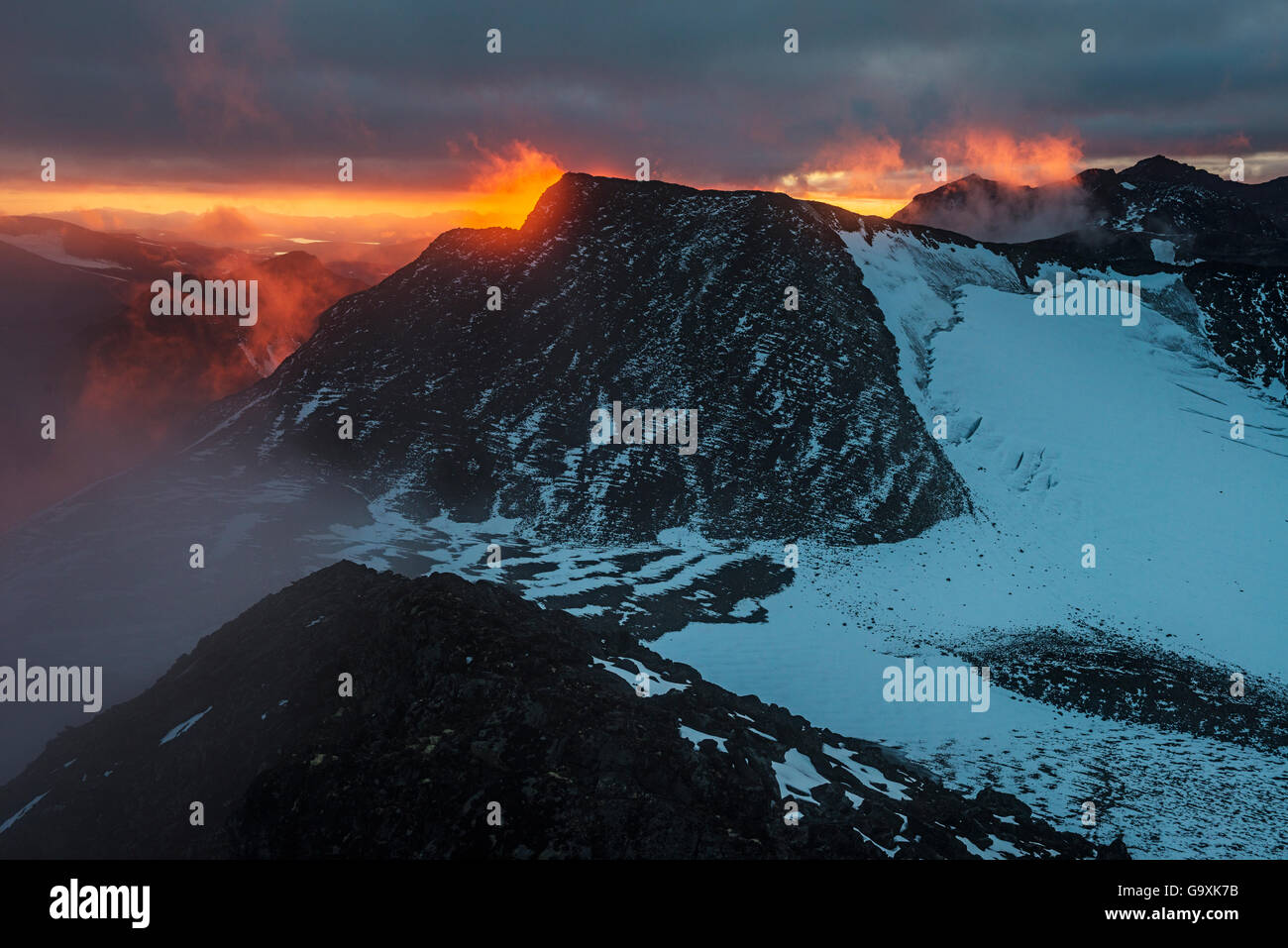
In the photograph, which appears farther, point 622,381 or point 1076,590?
point 622,381

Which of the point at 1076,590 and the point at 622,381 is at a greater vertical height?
the point at 622,381

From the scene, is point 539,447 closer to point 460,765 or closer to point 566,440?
point 566,440

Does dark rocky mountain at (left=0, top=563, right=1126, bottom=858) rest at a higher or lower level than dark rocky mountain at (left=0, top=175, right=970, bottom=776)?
lower

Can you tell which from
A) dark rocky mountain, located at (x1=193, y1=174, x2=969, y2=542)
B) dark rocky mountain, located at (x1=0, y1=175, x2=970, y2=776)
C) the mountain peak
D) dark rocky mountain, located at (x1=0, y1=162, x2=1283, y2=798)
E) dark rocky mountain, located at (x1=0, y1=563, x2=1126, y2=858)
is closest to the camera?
dark rocky mountain, located at (x1=0, y1=563, x2=1126, y2=858)

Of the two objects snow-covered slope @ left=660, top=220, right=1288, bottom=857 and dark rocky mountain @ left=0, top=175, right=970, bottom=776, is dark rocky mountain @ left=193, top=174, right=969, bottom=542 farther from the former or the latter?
snow-covered slope @ left=660, top=220, right=1288, bottom=857

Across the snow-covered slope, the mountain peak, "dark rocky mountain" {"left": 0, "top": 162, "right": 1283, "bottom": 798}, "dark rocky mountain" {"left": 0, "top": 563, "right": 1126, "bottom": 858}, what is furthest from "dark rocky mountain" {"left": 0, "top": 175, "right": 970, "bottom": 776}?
the mountain peak

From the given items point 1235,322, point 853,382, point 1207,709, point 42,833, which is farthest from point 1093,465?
point 42,833

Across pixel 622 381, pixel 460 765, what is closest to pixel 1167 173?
pixel 622 381

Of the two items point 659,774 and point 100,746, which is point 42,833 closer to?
point 100,746
